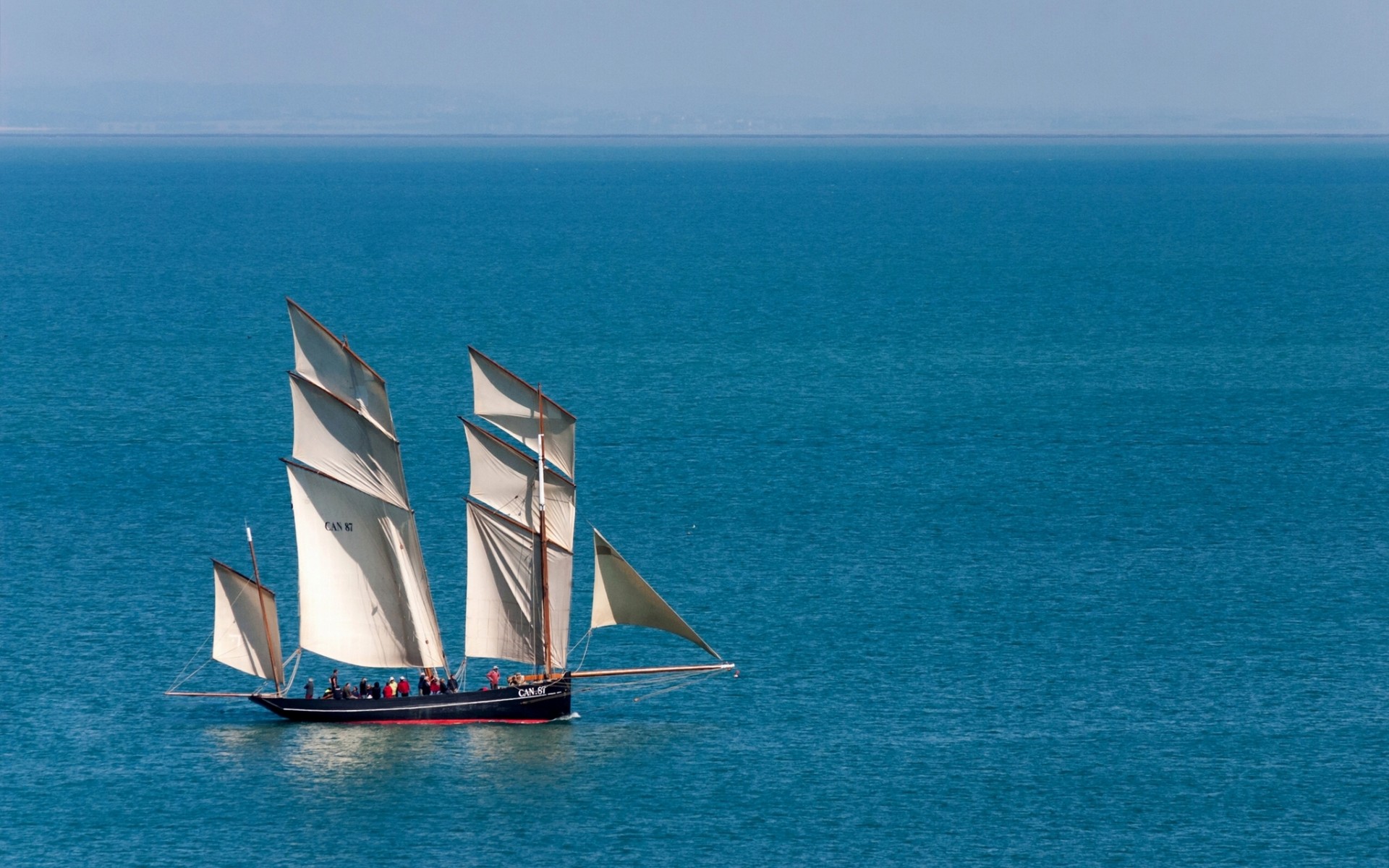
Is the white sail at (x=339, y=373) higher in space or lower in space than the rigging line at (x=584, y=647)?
higher

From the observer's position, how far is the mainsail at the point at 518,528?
90.4 m

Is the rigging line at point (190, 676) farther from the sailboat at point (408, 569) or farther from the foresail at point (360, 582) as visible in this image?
the foresail at point (360, 582)

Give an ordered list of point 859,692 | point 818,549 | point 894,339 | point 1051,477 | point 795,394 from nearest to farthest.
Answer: point 859,692
point 818,549
point 1051,477
point 795,394
point 894,339

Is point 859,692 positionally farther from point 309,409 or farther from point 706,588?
point 309,409

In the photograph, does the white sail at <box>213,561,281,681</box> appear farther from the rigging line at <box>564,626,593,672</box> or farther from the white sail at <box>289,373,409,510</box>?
the rigging line at <box>564,626,593,672</box>

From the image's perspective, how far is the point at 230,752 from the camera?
89938 mm

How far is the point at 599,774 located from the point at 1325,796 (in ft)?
98.0

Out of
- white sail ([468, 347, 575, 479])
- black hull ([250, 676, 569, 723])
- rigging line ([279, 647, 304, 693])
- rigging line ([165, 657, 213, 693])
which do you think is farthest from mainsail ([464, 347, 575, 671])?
rigging line ([165, 657, 213, 693])

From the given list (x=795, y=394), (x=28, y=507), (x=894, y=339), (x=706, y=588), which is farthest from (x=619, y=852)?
(x=894, y=339)

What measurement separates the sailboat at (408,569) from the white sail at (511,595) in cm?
7

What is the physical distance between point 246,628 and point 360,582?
5526 millimetres

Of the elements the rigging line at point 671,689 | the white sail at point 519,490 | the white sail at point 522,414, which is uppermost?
the white sail at point 522,414

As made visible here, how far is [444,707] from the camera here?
9225cm

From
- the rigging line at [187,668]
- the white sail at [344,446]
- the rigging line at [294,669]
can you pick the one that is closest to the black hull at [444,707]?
the rigging line at [294,669]
